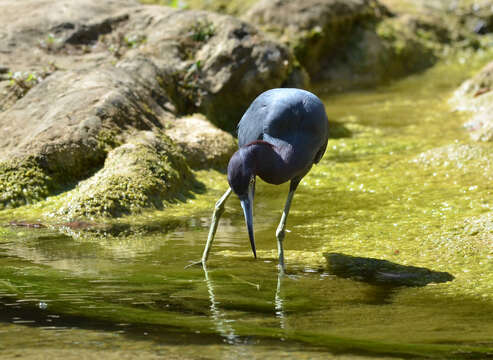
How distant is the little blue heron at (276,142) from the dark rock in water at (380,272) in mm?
371

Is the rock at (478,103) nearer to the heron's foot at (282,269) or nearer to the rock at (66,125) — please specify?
the rock at (66,125)

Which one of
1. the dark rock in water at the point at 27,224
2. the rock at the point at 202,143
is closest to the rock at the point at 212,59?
the rock at the point at 202,143

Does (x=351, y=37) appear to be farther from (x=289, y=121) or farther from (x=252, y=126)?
(x=289, y=121)

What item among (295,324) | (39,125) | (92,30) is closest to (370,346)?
(295,324)

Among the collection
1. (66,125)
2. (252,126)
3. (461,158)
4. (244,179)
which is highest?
(252,126)

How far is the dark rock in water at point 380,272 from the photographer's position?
415 cm

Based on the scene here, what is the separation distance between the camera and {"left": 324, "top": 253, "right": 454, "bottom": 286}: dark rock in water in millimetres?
4148

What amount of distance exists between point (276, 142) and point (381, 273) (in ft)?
3.37

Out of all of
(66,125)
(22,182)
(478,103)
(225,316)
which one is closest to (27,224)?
(22,182)

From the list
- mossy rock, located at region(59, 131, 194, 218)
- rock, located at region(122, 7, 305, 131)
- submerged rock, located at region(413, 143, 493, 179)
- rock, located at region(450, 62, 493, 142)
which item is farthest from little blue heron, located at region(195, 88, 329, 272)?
rock, located at region(450, 62, 493, 142)

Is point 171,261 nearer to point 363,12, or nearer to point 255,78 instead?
point 255,78

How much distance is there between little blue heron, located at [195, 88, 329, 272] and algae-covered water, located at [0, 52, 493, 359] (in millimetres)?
357

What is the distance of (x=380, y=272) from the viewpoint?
432cm

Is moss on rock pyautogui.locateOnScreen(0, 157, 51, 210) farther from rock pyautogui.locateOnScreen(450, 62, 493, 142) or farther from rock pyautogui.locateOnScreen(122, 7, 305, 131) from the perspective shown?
rock pyautogui.locateOnScreen(450, 62, 493, 142)
